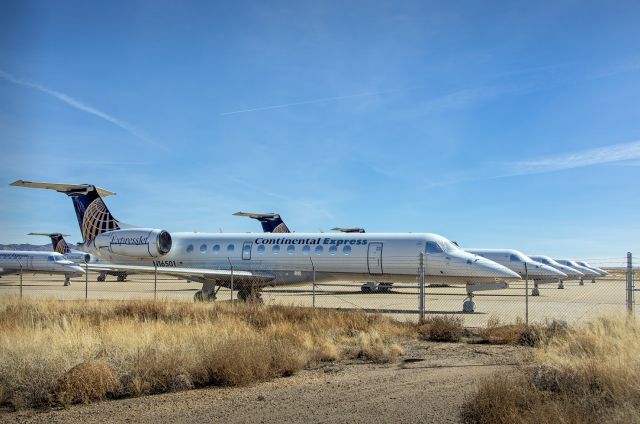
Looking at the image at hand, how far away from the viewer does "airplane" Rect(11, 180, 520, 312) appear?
71.1 feet

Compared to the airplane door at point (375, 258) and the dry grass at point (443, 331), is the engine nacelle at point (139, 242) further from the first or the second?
the dry grass at point (443, 331)

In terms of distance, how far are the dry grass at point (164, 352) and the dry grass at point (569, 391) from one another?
3032 millimetres

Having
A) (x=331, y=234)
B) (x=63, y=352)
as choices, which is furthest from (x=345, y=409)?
(x=331, y=234)

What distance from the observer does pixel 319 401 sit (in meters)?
6.90

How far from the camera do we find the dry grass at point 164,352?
7.37 m

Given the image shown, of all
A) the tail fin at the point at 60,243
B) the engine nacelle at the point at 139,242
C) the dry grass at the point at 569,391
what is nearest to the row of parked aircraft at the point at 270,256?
the engine nacelle at the point at 139,242

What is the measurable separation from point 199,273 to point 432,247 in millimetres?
9093


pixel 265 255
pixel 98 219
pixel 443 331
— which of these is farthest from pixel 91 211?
pixel 443 331

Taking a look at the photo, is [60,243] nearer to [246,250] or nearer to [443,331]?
[246,250]

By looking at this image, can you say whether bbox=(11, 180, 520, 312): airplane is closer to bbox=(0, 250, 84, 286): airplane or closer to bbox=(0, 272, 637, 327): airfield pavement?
bbox=(0, 272, 637, 327): airfield pavement

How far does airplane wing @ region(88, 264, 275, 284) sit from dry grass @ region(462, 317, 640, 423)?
15496 mm

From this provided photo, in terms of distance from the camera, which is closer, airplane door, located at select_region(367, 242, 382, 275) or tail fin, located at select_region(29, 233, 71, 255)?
airplane door, located at select_region(367, 242, 382, 275)

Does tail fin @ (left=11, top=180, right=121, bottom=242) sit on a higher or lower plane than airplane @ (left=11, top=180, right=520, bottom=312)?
higher

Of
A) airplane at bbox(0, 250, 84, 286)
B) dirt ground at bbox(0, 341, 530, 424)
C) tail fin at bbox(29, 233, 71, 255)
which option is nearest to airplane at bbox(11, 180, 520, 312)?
dirt ground at bbox(0, 341, 530, 424)
